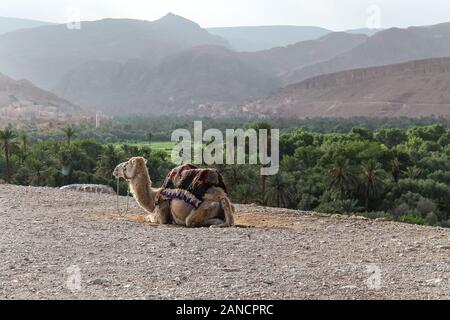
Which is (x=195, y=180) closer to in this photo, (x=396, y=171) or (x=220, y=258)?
(x=220, y=258)

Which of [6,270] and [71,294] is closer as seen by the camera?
[71,294]

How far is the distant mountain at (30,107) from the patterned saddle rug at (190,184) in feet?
421

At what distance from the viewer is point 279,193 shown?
34750 mm

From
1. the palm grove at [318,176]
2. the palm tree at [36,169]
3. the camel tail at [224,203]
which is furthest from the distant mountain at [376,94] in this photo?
the camel tail at [224,203]

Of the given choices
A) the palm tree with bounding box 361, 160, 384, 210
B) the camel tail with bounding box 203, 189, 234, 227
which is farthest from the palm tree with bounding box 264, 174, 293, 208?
the camel tail with bounding box 203, 189, 234, 227

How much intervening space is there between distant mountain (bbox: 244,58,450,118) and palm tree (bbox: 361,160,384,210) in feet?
346

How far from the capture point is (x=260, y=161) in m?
46.2

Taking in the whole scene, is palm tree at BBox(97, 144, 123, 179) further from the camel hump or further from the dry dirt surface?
the camel hump

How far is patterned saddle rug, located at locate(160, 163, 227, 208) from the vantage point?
37.3 feet

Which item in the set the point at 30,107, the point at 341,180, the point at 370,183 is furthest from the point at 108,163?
the point at 30,107

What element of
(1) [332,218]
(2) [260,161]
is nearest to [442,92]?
(2) [260,161]

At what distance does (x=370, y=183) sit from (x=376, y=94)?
126 meters
